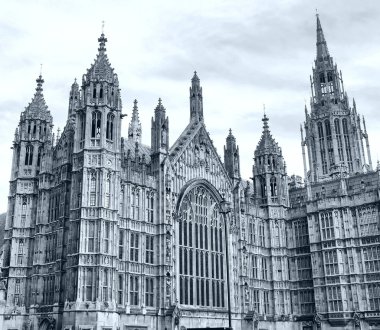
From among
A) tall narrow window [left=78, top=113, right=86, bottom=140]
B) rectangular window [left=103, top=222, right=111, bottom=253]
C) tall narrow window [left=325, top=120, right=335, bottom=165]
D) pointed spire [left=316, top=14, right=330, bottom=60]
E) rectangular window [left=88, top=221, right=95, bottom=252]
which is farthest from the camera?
pointed spire [left=316, top=14, right=330, bottom=60]

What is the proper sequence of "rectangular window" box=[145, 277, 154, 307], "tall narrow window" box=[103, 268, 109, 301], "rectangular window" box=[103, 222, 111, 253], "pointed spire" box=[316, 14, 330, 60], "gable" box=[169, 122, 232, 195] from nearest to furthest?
1. "tall narrow window" box=[103, 268, 109, 301]
2. "rectangular window" box=[103, 222, 111, 253]
3. "rectangular window" box=[145, 277, 154, 307]
4. "gable" box=[169, 122, 232, 195]
5. "pointed spire" box=[316, 14, 330, 60]

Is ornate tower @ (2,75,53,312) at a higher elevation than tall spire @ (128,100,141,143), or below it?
below

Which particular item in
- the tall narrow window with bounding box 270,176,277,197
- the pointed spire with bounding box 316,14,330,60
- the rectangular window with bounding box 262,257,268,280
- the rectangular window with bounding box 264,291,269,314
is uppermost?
the pointed spire with bounding box 316,14,330,60

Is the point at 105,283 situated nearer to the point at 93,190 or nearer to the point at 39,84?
the point at 93,190

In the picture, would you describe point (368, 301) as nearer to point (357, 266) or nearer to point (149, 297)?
point (357, 266)

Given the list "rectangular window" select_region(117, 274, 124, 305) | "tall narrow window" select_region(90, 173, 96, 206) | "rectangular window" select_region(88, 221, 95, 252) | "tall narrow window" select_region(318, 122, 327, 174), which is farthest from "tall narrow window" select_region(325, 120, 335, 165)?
"rectangular window" select_region(88, 221, 95, 252)

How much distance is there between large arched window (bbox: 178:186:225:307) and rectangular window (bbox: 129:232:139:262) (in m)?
6.18

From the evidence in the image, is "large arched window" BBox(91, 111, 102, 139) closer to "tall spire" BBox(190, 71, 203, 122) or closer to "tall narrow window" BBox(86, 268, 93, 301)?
"tall narrow window" BBox(86, 268, 93, 301)

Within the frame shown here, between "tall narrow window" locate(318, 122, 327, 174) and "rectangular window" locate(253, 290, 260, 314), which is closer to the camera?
"rectangular window" locate(253, 290, 260, 314)

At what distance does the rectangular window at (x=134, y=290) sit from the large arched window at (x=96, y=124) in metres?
15.5

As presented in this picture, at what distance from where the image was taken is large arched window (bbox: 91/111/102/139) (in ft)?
180

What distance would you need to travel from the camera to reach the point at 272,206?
7456 cm

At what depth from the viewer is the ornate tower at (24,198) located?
183ft

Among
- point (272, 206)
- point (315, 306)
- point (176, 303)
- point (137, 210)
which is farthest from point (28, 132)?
point (315, 306)
